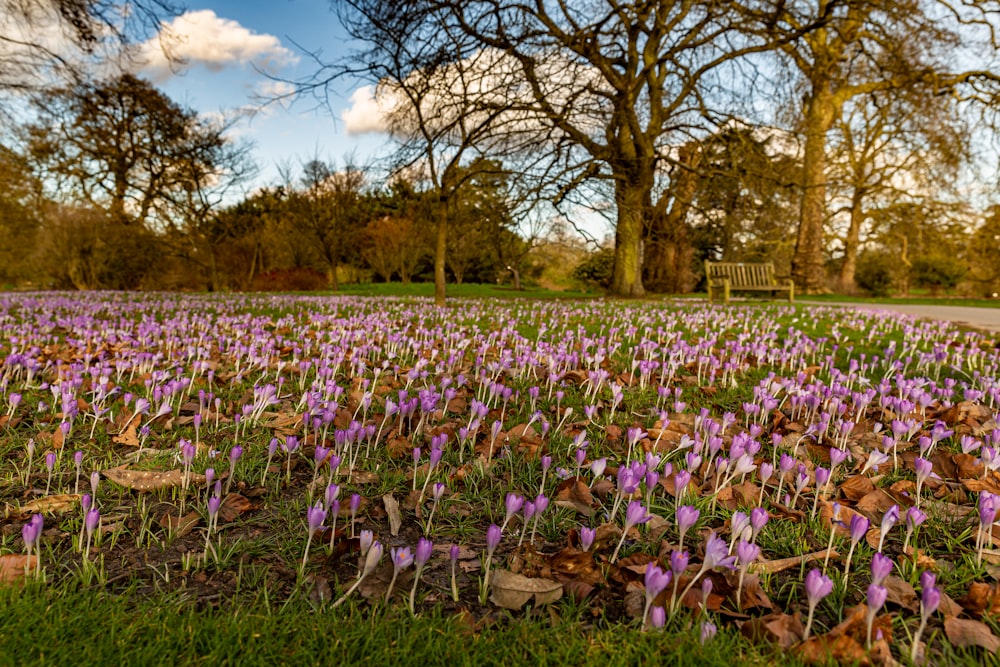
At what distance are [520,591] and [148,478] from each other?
1612 millimetres

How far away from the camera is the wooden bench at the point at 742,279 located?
645 inches

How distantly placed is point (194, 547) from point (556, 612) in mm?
1176

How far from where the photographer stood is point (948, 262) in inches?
1455

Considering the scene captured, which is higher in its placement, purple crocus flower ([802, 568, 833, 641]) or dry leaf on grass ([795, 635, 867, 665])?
purple crocus flower ([802, 568, 833, 641])

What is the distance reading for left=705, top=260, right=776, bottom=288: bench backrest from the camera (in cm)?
1677

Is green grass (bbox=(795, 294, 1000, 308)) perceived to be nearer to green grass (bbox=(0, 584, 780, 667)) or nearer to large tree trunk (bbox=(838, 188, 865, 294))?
large tree trunk (bbox=(838, 188, 865, 294))

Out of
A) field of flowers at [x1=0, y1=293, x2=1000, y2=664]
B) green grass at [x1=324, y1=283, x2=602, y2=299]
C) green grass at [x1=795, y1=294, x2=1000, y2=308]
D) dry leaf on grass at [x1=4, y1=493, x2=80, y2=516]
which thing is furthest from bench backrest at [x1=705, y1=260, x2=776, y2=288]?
dry leaf on grass at [x1=4, y1=493, x2=80, y2=516]

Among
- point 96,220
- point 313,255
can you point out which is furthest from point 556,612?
point 313,255

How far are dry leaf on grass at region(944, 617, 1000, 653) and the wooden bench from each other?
15.1 m

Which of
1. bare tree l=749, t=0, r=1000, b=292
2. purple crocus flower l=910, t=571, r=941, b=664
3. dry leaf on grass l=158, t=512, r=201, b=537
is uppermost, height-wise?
bare tree l=749, t=0, r=1000, b=292

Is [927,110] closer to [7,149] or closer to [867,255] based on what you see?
[867,255]

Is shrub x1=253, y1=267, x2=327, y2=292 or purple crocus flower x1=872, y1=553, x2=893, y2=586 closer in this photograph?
purple crocus flower x1=872, y1=553, x2=893, y2=586

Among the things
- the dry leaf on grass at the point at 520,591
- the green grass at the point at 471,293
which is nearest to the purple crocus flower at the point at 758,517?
the dry leaf on grass at the point at 520,591

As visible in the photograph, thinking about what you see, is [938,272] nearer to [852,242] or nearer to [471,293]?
[852,242]
